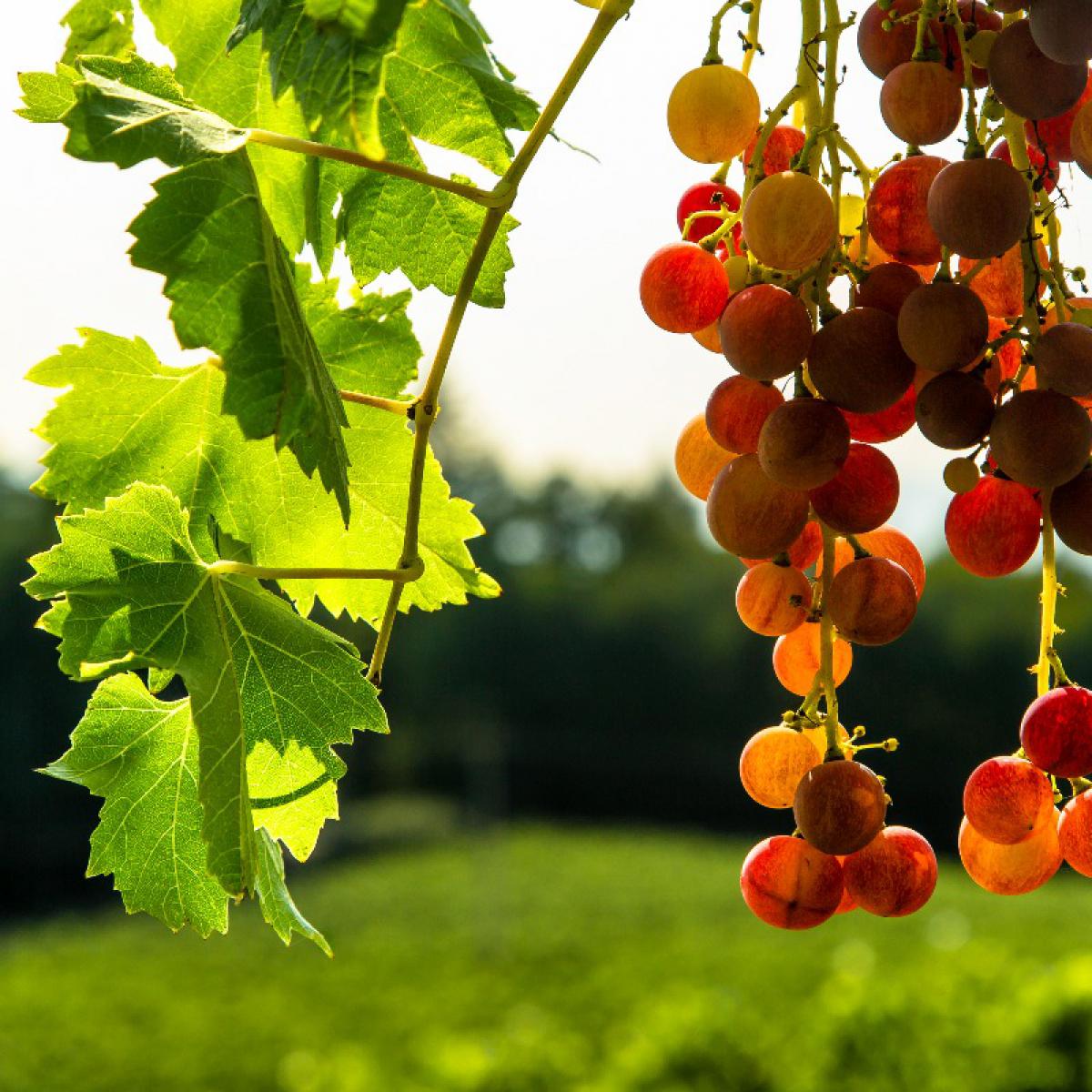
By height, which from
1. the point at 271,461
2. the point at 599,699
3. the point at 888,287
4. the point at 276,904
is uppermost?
the point at 888,287

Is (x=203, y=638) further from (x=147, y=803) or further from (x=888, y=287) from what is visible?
(x=888, y=287)

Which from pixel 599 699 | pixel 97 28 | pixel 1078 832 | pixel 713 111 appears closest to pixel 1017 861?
pixel 1078 832

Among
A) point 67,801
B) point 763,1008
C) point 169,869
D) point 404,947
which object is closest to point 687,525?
point 67,801

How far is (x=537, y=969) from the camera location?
280 inches

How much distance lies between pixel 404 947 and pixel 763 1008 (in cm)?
297

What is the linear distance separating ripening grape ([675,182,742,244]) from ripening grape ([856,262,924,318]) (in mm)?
55

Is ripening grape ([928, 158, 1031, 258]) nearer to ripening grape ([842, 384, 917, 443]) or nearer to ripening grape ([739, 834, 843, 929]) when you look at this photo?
ripening grape ([842, 384, 917, 443])

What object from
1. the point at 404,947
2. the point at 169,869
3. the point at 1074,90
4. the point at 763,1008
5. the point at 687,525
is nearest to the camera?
the point at 1074,90

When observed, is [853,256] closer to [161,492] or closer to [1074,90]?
[1074,90]

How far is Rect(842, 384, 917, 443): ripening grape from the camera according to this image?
0.39 metres

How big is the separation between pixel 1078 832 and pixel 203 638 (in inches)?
10.0

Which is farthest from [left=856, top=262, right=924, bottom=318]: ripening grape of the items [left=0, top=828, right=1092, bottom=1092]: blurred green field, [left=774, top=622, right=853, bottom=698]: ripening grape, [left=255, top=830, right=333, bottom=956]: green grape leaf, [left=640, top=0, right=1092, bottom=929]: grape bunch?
[left=0, top=828, right=1092, bottom=1092]: blurred green field

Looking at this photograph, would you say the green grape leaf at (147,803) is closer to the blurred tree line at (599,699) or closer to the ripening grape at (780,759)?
the ripening grape at (780,759)

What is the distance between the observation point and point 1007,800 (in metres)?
0.38
